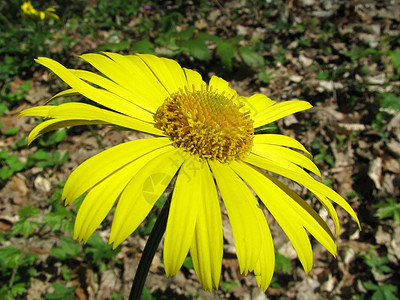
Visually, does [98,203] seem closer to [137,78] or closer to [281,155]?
[137,78]

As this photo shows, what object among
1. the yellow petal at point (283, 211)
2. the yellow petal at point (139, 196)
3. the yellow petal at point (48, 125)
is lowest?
the yellow petal at point (283, 211)

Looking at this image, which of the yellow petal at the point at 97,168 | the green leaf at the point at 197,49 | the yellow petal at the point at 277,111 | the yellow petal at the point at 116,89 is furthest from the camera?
the green leaf at the point at 197,49

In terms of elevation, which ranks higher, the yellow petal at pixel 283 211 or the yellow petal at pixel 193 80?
the yellow petal at pixel 193 80

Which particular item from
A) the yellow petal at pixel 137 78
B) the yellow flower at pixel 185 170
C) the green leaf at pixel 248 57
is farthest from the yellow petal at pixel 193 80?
Result: the green leaf at pixel 248 57

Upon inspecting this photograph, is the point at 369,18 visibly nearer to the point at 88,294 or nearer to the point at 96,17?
the point at 96,17

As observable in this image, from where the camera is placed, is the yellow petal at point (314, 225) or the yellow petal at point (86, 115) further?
the yellow petal at point (314, 225)

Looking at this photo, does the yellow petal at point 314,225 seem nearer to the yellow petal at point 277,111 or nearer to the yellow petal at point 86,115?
the yellow petal at point 277,111

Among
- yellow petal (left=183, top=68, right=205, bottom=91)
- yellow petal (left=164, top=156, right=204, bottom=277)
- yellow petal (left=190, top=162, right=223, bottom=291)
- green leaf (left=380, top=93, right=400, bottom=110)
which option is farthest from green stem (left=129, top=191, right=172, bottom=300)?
green leaf (left=380, top=93, right=400, bottom=110)

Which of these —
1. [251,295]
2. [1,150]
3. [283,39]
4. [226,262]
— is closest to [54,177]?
[1,150]
